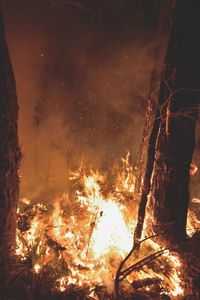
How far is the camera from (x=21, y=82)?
9.20 meters

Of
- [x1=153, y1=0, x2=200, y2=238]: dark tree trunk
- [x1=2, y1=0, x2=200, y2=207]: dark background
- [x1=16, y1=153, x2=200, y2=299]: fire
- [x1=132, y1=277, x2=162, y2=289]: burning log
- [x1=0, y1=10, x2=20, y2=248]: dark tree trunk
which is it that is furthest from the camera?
[x1=2, y1=0, x2=200, y2=207]: dark background

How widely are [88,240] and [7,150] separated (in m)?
2.40

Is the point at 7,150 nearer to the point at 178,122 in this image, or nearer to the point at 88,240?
the point at 88,240

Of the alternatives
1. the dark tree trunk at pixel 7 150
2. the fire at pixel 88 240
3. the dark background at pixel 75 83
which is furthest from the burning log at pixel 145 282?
the dark background at pixel 75 83

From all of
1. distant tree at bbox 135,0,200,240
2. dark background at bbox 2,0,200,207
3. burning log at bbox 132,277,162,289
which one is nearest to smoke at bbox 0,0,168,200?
dark background at bbox 2,0,200,207

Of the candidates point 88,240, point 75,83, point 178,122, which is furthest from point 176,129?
point 75,83

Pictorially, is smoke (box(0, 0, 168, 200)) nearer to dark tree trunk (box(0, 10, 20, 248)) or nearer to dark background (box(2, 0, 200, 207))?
dark background (box(2, 0, 200, 207))

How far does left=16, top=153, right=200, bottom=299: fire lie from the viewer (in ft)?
14.3

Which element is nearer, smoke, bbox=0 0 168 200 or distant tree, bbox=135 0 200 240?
distant tree, bbox=135 0 200 240

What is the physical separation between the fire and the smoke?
2646 millimetres

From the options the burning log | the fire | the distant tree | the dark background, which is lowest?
the burning log

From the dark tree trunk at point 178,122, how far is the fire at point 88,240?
79 centimetres

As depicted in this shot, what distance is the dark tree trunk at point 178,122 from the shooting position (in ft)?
14.7

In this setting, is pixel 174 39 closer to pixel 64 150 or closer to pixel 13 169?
pixel 13 169
